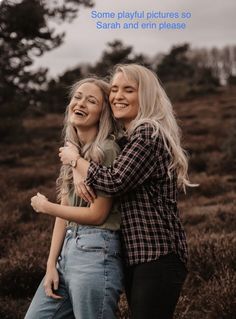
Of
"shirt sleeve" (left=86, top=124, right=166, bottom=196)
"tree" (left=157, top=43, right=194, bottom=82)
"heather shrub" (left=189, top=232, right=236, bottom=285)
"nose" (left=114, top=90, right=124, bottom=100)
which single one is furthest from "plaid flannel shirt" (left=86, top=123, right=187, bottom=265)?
"tree" (left=157, top=43, right=194, bottom=82)

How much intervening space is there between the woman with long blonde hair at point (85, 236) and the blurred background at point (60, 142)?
97cm

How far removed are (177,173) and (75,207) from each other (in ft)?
1.64

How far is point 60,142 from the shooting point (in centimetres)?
429

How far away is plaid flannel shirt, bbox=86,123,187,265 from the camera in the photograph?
2309mm

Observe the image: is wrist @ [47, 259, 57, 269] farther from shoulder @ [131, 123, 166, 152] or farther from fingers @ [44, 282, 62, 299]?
shoulder @ [131, 123, 166, 152]

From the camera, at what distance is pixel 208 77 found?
107 feet

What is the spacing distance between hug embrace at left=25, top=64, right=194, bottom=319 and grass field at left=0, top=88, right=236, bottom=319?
167cm

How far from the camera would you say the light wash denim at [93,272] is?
90.4 inches

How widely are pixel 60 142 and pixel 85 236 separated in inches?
78.4

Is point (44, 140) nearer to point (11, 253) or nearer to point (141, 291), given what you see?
point (11, 253)

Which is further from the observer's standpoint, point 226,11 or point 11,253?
point 226,11

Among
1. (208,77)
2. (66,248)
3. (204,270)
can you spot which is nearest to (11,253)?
(204,270)

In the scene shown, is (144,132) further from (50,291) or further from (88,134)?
(50,291)

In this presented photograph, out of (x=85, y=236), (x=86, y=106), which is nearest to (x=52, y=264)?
(x=85, y=236)
